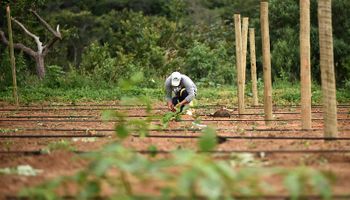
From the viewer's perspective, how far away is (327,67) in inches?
285

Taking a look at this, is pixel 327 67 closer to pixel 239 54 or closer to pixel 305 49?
pixel 305 49

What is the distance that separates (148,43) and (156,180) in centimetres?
2099

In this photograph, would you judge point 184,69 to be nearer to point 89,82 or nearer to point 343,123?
point 89,82

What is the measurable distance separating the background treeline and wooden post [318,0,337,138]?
13.2m

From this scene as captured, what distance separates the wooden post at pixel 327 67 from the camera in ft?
23.7

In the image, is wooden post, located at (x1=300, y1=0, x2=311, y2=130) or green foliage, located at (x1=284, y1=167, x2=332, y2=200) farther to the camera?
wooden post, located at (x1=300, y1=0, x2=311, y2=130)

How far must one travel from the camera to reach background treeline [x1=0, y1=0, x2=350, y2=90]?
70.9ft

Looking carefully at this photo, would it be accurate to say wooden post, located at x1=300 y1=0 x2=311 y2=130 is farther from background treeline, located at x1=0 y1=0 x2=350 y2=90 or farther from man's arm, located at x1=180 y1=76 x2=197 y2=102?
background treeline, located at x1=0 y1=0 x2=350 y2=90

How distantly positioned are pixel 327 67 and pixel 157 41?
19.9m

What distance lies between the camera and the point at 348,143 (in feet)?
24.3

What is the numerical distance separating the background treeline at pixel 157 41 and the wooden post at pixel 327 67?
519 inches

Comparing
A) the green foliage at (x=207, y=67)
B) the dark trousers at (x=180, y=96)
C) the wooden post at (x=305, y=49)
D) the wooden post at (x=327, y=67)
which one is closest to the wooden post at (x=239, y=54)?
the dark trousers at (x=180, y=96)

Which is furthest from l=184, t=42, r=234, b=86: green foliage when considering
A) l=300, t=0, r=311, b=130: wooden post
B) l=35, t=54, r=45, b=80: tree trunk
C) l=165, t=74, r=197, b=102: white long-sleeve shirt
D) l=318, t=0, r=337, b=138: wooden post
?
l=318, t=0, r=337, b=138: wooden post

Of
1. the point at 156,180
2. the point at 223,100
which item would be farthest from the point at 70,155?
the point at 223,100
